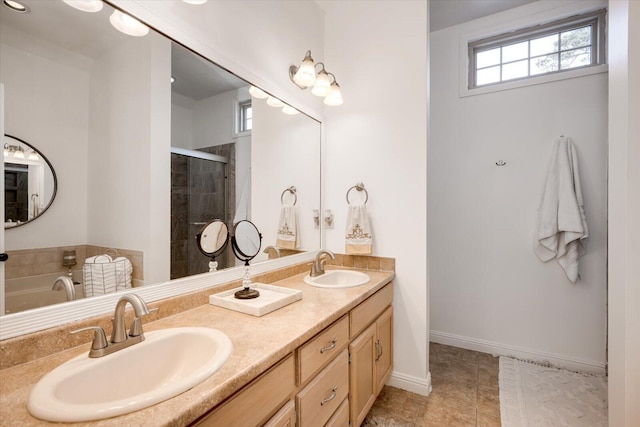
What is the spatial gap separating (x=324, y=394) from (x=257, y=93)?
62.5 inches

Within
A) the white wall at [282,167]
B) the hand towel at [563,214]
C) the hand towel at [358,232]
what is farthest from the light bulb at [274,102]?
the hand towel at [563,214]

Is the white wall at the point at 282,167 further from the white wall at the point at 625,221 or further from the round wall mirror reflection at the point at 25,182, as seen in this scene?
the white wall at the point at 625,221

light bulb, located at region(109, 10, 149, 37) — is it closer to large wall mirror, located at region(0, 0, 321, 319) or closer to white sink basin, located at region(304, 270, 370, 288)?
large wall mirror, located at region(0, 0, 321, 319)

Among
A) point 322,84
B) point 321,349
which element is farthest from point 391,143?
point 321,349

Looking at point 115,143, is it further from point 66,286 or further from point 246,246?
point 246,246

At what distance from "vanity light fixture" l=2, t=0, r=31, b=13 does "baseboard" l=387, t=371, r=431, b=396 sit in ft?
8.41

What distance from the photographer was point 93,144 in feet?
3.32

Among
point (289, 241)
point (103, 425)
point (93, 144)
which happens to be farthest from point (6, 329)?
point (289, 241)

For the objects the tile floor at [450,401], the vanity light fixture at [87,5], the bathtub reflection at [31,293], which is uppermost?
the vanity light fixture at [87,5]

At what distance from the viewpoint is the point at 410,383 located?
2.04m

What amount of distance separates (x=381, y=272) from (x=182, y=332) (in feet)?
4.65

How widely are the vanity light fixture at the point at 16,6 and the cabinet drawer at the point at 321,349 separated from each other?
1.35 meters

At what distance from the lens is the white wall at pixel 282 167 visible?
1759mm

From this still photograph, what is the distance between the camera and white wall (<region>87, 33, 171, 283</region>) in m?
1.03
